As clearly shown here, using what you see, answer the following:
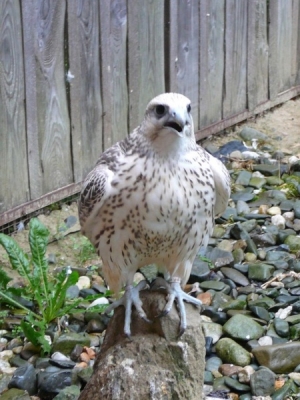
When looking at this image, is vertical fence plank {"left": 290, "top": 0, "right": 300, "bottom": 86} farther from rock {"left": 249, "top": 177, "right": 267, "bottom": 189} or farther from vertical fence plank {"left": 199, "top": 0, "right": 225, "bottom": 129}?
rock {"left": 249, "top": 177, "right": 267, "bottom": 189}

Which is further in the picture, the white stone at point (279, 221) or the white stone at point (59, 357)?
the white stone at point (279, 221)

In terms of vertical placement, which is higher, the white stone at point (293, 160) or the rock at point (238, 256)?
the white stone at point (293, 160)

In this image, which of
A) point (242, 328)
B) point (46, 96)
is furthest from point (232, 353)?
point (46, 96)

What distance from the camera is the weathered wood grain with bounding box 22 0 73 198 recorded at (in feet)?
17.8

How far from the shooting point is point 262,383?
4.21 metres

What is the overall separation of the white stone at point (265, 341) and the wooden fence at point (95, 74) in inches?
71.5

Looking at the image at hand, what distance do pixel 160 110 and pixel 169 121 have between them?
0.06 metres

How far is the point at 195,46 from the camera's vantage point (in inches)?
275

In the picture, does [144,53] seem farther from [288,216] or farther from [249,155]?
[288,216]

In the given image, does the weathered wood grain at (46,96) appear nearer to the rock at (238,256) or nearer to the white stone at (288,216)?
the rock at (238,256)

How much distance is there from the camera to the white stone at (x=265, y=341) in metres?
4.57

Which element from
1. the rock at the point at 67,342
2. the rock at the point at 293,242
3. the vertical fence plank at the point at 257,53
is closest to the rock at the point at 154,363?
the rock at the point at 67,342

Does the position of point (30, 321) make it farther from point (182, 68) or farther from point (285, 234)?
point (182, 68)

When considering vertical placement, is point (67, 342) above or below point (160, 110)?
below
